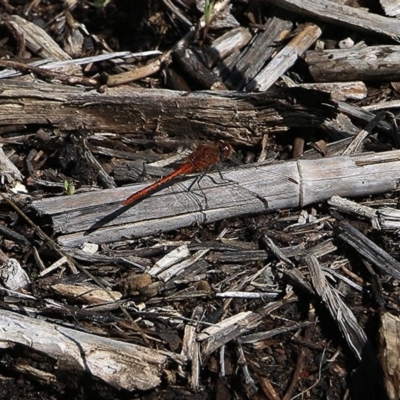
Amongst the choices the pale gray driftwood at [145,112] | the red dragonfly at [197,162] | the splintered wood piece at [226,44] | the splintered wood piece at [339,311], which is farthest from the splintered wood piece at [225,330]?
the splintered wood piece at [226,44]

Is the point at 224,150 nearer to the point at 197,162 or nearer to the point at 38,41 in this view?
the point at 197,162

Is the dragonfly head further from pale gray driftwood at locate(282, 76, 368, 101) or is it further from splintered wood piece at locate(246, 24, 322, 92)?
pale gray driftwood at locate(282, 76, 368, 101)

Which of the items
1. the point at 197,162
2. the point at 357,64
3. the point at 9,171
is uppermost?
the point at 357,64

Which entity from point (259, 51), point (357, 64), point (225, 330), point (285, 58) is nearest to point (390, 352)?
point (225, 330)

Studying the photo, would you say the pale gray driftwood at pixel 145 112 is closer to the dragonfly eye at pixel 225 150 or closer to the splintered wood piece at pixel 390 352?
the dragonfly eye at pixel 225 150

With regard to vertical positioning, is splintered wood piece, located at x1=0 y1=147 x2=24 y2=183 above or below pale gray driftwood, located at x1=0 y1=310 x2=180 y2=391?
above

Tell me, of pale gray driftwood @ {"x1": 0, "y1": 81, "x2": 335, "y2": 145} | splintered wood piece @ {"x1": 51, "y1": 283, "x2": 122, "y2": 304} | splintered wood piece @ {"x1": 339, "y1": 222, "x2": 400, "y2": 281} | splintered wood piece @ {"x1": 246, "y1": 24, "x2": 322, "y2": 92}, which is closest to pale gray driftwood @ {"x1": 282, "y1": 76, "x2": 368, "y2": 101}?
splintered wood piece @ {"x1": 246, "y1": 24, "x2": 322, "y2": 92}

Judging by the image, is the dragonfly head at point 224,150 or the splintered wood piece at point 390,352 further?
the dragonfly head at point 224,150
